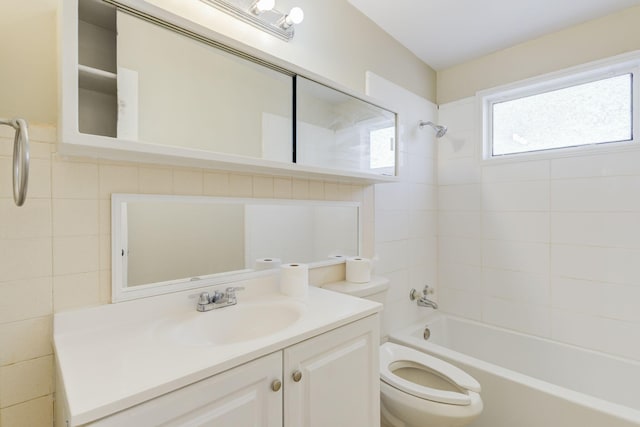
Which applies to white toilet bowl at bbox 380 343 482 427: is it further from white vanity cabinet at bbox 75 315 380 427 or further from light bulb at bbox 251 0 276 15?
light bulb at bbox 251 0 276 15

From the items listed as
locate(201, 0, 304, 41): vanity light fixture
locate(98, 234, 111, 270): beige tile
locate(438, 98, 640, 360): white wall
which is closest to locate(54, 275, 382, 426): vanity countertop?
locate(98, 234, 111, 270): beige tile

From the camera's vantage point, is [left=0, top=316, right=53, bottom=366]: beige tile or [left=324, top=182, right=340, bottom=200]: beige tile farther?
[left=324, top=182, right=340, bottom=200]: beige tile

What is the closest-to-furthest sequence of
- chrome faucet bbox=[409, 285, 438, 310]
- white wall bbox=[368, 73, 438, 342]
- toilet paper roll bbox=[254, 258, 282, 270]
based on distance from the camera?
toilet paper roll bbox=[254, 258, 282, 270]
white wall bbox=[368, 73, 438, 342]
chrome faucet bbox=[409, 285, 438, 310]

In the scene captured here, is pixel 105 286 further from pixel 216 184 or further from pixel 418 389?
pixel 418 389

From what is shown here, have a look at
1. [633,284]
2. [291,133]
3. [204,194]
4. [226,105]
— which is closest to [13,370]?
[204,194]

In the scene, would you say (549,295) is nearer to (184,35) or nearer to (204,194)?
(204,194)

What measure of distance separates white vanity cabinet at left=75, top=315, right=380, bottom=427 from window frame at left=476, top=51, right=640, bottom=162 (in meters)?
1.82

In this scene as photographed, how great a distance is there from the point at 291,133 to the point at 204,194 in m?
0.45

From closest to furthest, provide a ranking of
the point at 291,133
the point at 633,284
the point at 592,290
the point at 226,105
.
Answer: the point at 226,105, the point at 291,133, the point at 633,284, the point at 592,290

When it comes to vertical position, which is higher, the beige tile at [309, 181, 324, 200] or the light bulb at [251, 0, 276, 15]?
the light bulb at [251, 0, 276, 15]

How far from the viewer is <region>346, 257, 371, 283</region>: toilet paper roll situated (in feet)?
5.54

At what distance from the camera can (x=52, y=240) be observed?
2.91 feet

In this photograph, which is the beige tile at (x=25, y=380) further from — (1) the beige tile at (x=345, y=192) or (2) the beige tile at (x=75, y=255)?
(1) the beige tile at (x=345, y=192)

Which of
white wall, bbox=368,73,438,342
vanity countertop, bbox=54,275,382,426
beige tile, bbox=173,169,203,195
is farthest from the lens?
white wall, bbox=368,73,438,342
